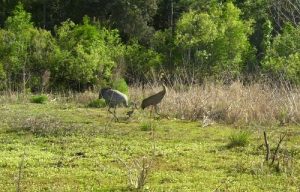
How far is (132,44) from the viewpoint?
3177 cm

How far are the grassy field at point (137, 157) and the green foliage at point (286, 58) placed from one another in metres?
4.65

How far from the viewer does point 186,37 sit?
1128 inches

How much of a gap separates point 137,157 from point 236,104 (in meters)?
5.96

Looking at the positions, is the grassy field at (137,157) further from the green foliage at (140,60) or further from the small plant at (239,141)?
the green foliage at (140,60)

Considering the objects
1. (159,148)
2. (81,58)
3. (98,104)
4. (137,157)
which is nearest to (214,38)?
(81,58)

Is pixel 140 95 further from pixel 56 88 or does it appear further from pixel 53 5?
pixel 53 5

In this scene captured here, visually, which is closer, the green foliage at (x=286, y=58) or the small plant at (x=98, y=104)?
the small plant at (x=98, y=104)

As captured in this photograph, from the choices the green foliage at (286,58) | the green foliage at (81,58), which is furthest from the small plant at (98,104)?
the green foliage at (81,58)

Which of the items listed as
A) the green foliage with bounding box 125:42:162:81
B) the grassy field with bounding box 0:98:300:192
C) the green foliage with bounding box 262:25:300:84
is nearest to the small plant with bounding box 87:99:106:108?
the grassy field with bounding box 0:98:300:192

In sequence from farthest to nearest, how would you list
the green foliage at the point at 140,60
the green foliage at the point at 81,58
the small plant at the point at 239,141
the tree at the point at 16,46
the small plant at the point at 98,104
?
the green foliage at the point at 140,60
the green foliage at the point at 81,58
the tree at the point at 16,46
the small plant at the point at 98,104
the small plant at the point at 239,141

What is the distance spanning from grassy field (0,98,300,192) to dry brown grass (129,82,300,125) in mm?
561

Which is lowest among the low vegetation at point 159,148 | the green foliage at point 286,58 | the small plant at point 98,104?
the small plant at point 98,104

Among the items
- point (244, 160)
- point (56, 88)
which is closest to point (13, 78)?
point (56, 88)

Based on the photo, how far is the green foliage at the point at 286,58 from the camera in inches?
656
